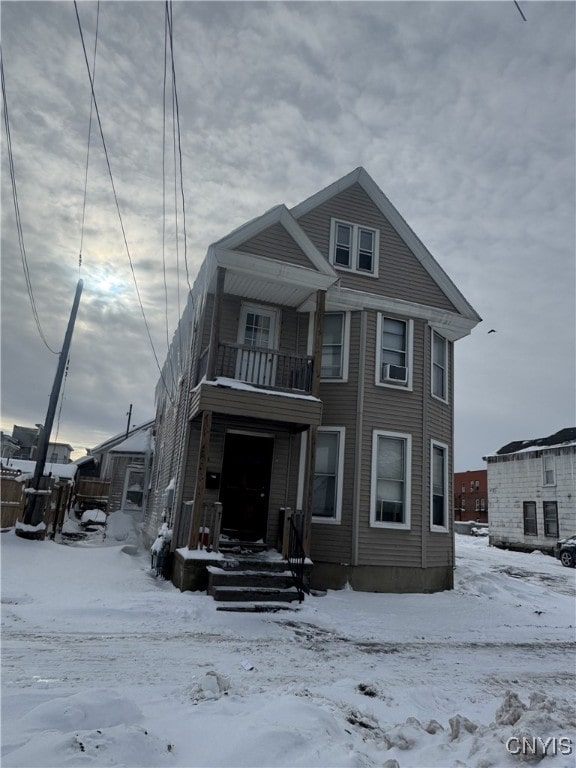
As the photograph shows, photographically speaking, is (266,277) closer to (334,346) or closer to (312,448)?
(334,346)

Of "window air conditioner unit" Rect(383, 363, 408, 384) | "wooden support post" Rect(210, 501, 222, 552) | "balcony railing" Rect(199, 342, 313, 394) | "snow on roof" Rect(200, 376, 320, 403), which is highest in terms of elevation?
"window air conditioner unit" Rect(383, 363, 408, 384)

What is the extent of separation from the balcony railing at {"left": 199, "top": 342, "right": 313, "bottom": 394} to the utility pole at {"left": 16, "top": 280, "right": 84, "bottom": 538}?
6.45 metres

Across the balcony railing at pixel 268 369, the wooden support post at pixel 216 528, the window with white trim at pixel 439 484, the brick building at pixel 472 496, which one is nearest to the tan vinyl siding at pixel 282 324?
the balcony railing at pixel 268 369

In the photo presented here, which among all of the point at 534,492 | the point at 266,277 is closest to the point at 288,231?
the point at 266,277

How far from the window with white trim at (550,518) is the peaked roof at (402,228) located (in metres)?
17.2

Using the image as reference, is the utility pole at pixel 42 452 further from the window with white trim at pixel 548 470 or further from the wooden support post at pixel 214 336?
the window with white trim at pixel 548 470

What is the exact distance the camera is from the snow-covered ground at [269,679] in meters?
3.46

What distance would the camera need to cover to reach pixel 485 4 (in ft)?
19.1

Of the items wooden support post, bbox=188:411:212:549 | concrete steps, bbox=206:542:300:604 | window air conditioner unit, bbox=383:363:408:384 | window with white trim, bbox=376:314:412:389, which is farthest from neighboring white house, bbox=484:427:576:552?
wooden support post, bbox=188:411:212:549

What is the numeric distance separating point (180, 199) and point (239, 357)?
376cm

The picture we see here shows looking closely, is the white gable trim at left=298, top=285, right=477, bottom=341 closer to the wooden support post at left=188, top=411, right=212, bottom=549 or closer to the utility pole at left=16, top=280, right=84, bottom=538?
the wooden support post at left=188, top=411, right=212, bottom=549

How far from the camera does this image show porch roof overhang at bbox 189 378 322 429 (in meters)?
9.84

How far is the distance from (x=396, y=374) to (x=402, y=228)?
4.35 m

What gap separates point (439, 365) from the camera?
13711 mm
